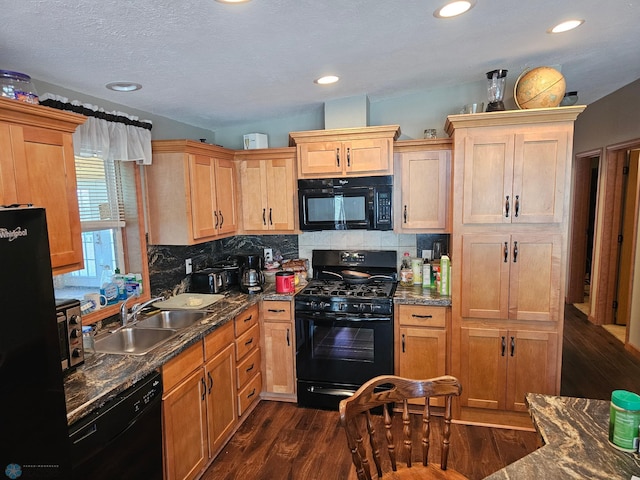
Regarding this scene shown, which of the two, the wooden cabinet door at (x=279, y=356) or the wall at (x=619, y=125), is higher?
the wall at (x=619, y=125)

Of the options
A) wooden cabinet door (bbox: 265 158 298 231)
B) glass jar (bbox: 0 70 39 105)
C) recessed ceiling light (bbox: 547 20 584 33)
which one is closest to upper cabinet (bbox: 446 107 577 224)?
recessed ceiling light (bbox: 547 20 584 33)

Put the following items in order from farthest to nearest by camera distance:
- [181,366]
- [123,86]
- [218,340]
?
[218,340] → [123,86] → [181,366]

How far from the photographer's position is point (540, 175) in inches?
99.9

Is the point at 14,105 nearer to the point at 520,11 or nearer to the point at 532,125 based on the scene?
the point at 520,11

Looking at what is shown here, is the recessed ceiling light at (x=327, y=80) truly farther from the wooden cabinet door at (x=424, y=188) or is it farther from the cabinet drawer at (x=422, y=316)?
the cabinet drawer at (x=422, y=316)

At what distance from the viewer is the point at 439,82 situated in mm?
3002

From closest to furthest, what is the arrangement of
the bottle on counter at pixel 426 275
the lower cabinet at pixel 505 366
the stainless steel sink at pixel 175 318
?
the stainless steel sink at pixel 175 318 → the lower cabinet at pixel 505 366 → the bottle on counter at pixel 426 275

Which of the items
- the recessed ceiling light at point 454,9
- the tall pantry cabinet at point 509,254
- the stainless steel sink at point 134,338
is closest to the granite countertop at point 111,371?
the stainless steel sink at point 134,338

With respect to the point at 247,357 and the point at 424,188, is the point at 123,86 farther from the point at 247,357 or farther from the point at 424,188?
the point at 424,188

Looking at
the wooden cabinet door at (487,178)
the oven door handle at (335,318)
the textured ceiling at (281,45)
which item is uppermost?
the textured ceiling at (281,45)

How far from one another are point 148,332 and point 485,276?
2234 millimetres

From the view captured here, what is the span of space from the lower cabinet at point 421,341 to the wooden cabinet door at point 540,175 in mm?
889

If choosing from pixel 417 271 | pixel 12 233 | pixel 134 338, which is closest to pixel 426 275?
pixel 417 271

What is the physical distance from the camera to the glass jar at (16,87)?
1.57 meters
